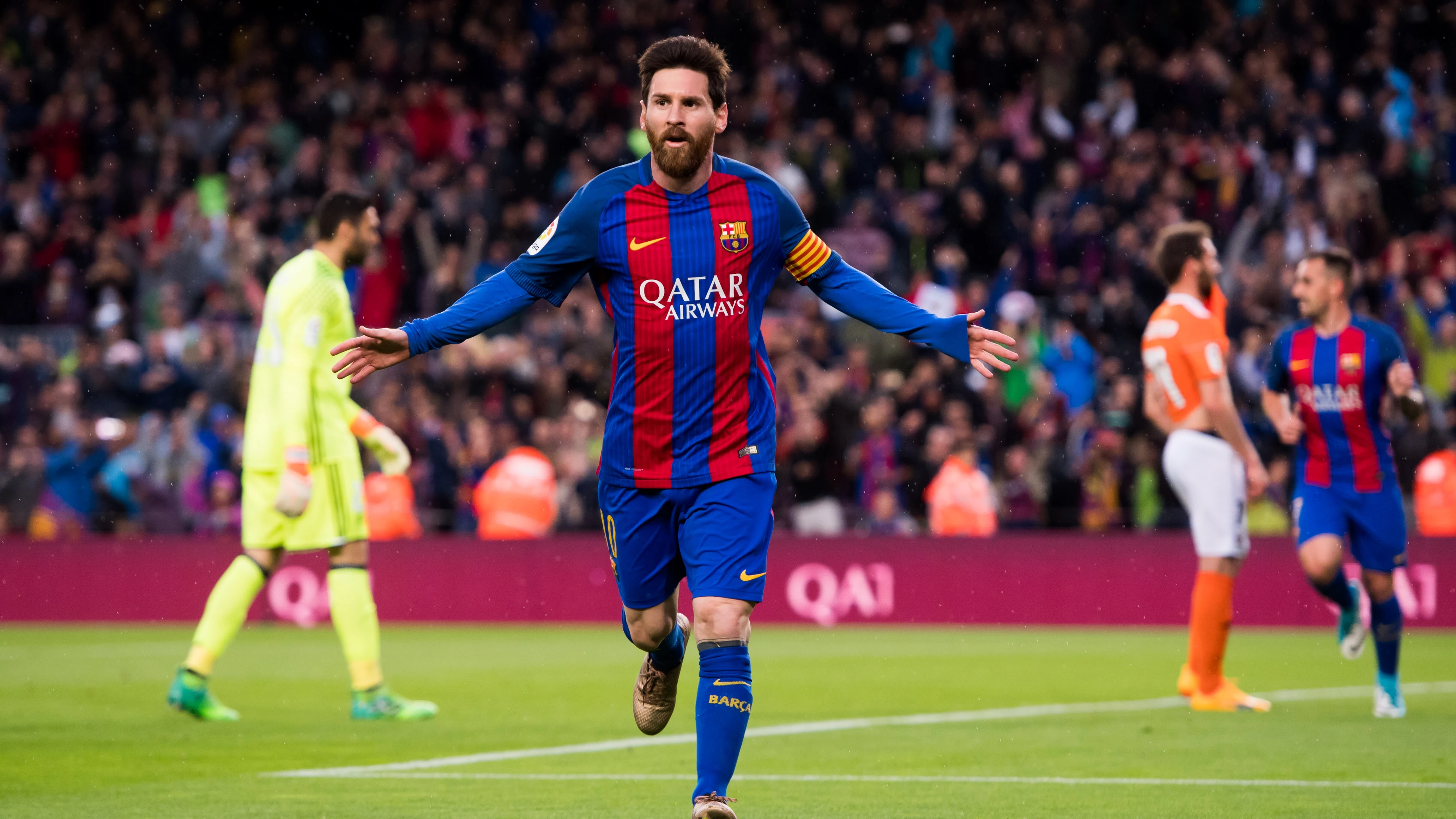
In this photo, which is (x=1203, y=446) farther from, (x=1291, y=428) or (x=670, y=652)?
(x=670, y=652)

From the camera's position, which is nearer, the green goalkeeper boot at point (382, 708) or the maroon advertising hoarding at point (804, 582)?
the green goalkeeper boot at point (382, 708)

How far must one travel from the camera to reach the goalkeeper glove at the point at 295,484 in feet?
30.1

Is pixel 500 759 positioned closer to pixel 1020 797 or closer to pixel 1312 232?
pixel 1020 797

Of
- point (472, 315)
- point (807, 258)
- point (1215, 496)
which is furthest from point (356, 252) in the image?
point (1215, 496)

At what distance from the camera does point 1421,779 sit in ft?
23.6

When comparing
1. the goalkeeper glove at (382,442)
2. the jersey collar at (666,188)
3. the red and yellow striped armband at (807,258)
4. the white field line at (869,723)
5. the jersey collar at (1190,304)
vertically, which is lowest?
the white field line at (869,723)

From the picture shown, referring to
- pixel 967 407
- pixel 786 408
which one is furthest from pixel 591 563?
Answer: pixel 967 407

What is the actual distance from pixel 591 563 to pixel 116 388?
18.5ft

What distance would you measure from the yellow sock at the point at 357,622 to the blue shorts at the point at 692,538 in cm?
347

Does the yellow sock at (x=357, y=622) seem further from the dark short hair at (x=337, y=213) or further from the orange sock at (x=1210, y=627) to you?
the orange sock at (x=1210, y=627)

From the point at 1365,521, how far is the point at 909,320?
4803 mm

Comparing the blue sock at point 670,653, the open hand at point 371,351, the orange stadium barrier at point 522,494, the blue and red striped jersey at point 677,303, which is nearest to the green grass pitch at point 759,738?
the blue sock at point 670,653

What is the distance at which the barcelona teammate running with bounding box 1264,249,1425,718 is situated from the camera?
32.4 feet

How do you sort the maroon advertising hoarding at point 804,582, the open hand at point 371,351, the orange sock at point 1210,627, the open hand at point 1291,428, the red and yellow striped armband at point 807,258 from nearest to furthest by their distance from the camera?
the open hand at point 371,351
the red and yellow striped armband at point 807,258
the orange sock at point 1210,627
the open hand at point 1291,428
the maroon advertising hoarding at point 804,582
